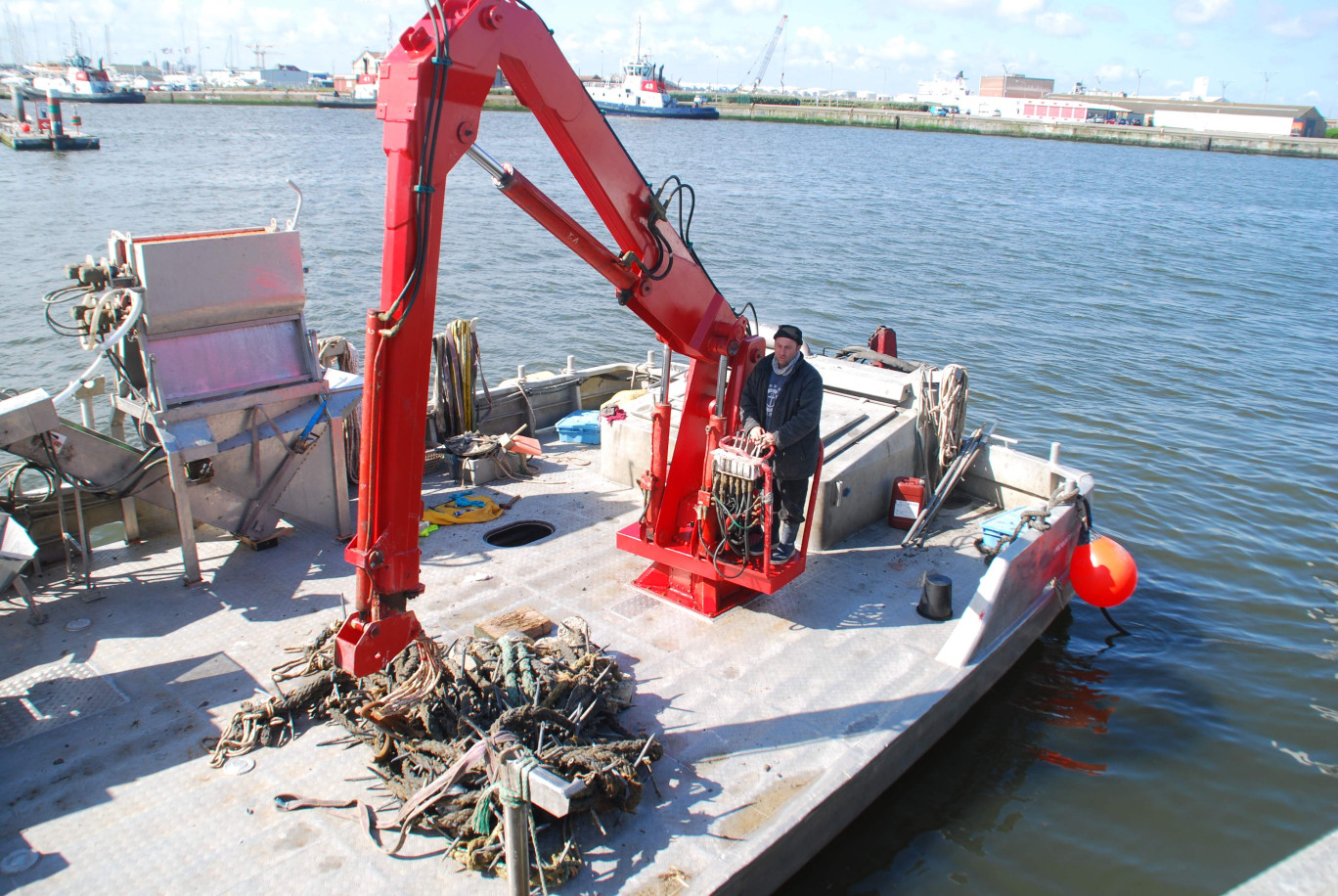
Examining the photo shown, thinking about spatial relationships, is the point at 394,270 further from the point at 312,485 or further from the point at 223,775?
the point at 312,485

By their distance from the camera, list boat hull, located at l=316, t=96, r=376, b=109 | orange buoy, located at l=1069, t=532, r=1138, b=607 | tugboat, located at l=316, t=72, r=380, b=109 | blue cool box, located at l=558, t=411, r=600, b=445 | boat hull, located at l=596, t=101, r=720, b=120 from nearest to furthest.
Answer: orange buoy, located at l=1069, t=532, r=1138, b=607 < blue cool box, located at l=558, t=411, r=600, b=445 < boat hull, located at l=316, t=96, r=376, b=109 < tugboat, located at l=316, t=72, r=380, b=109 < boat hull, located at l=596, t=101, r=720, b=120

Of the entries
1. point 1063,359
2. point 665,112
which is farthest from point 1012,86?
point 1063,359

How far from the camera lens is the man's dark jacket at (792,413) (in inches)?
244

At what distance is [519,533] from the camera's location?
7.77 metres

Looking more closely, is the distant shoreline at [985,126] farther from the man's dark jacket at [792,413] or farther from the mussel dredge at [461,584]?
the man's dark jacket at [792,413]

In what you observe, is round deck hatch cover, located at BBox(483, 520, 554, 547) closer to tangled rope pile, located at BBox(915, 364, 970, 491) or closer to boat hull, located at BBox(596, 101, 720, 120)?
tangled rope pile, located at BBox(915, 364, 970, 491)

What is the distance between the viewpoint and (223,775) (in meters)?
4.68

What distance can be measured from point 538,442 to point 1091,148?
286 feet

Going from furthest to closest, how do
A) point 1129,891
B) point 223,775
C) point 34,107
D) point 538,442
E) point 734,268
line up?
point 34,107
point 734,268
point 538,442
point 1129,891
point 223,775

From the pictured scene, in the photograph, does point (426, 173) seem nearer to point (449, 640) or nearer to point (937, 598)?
point (449, 640)

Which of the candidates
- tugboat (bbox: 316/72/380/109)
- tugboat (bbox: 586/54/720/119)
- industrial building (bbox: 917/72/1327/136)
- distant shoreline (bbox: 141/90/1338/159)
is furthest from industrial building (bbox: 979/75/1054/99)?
tugboat (bbox: 316/72/380/109)

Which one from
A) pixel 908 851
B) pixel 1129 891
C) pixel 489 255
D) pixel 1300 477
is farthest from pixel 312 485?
pixel 489 255

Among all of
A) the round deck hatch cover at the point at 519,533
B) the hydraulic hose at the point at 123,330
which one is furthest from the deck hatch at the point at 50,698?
the round deck hatch cover at the point at 519,533

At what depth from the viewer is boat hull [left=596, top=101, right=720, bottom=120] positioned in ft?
298
